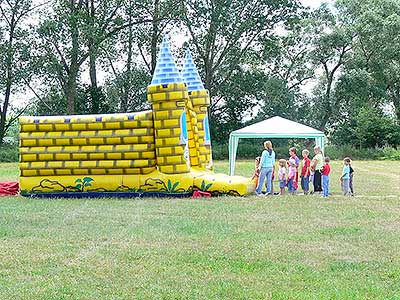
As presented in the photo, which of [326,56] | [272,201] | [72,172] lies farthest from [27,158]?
[326,56]

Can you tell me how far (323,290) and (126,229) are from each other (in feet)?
12.6

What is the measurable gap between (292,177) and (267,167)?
588 millimetres

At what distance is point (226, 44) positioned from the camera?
115 ft

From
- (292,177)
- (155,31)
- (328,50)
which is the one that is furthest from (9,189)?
(328,50)

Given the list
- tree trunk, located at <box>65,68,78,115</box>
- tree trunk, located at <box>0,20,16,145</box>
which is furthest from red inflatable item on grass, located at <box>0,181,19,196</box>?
tree trunk, located at <box>0,20,16,145</box>

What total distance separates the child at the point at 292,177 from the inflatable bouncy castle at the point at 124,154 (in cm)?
82

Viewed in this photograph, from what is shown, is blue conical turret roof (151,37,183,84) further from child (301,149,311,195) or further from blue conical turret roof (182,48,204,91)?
child (301,149,311,195)

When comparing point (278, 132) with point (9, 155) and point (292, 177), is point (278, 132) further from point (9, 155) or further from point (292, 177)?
point (9, 155)

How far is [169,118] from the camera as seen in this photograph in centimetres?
1277

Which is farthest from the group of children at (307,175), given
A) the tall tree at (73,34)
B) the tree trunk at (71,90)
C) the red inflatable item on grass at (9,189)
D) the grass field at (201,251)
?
the tree trunk at (71,90)

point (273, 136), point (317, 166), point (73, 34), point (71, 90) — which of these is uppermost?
point (73, 34)

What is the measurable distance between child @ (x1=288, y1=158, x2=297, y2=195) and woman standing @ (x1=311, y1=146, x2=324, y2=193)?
40cm

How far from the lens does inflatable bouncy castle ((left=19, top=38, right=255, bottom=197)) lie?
42.3ft

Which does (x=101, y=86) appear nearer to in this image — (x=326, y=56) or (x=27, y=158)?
(x=326, y=56)
